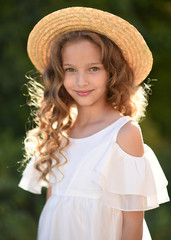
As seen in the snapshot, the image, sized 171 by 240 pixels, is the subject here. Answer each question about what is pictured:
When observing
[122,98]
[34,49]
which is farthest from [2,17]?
[122,98]

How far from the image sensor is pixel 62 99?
2.59 metres

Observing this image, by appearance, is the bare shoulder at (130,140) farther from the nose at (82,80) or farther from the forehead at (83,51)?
the forehead at (83,51)

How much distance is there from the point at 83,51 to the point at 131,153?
2.04 ft

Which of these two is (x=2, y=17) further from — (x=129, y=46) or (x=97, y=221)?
(x=97, y=221)

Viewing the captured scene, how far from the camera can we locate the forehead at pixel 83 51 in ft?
7.33

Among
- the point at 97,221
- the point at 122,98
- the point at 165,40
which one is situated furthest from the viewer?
the point at 165,40

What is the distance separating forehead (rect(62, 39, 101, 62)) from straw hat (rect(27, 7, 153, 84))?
→ 85 millimetres

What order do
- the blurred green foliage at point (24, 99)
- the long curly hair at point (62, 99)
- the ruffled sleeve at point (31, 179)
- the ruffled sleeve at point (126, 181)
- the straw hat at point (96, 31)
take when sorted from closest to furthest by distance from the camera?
the ruffled sleeve at point (126, 181) → the straw hat at point (96, 31) → the long curly hair at point (62, 99) → the ruffled sleeve at point (31, 179) → the blurred green foliage at point (24, 99)

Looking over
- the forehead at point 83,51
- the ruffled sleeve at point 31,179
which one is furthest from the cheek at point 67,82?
the ruffled sleeve at point 31,179

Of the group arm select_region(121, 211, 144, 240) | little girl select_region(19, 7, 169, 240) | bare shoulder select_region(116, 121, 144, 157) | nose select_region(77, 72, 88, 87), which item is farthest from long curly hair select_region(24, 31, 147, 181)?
arm select_region(121, 211, 144, 240)

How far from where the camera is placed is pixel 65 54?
232 cm

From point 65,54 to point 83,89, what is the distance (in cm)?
24

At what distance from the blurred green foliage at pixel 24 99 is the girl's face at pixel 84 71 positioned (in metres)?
1.78

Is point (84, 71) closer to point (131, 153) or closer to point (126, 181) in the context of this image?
point (131, 153)
